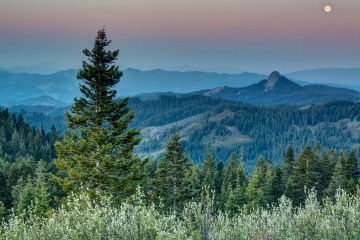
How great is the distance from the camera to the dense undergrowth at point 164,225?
44.9ft

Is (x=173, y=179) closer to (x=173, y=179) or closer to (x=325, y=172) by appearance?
(x=173, y=179)

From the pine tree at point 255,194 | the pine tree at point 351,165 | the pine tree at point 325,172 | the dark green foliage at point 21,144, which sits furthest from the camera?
the dark green foliage at point 21,144

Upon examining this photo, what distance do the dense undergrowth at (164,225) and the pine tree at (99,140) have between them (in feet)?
40.6

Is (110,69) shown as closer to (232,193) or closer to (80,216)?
(80,216)

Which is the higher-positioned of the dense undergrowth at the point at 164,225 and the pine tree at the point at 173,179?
the dense undergrowth at the point at 164,225

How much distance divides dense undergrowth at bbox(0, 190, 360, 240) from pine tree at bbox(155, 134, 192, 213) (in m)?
30.5

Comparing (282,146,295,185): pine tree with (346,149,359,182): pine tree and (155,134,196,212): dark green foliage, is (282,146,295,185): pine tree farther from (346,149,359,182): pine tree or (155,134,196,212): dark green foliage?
(155,134,196,212): dark green foliage

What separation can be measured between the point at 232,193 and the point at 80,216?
53.6 metres

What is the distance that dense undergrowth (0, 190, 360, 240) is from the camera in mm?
13688

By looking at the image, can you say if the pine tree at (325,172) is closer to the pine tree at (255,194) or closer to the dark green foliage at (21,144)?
the pine tree at (255,194)

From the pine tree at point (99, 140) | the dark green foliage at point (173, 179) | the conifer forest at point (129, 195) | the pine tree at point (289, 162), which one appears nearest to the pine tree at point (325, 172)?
the conifer forest at point (129, 195)

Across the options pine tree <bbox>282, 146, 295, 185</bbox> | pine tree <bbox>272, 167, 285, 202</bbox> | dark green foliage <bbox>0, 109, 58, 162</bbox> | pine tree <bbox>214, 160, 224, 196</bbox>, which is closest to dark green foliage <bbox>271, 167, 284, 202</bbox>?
pine tree <bbox>272, 167, 285, 202</bbox>

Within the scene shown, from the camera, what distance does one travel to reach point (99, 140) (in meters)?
29.5

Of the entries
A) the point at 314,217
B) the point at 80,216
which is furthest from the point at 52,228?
the point at 314,217
